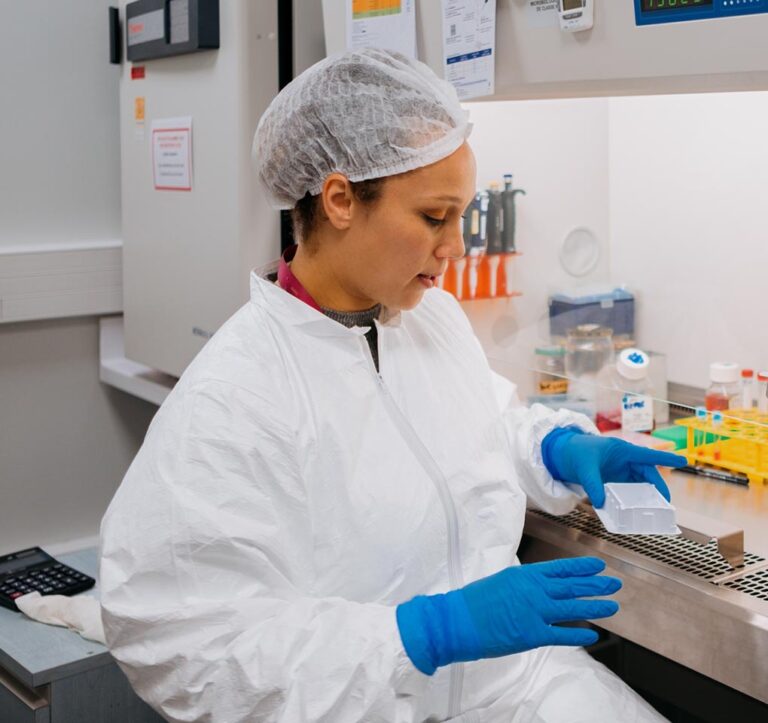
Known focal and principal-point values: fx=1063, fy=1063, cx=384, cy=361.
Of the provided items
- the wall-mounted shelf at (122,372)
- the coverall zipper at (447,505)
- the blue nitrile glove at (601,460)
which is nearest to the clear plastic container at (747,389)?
the blue nitrile glove at (601,460)

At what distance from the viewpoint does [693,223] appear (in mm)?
1847

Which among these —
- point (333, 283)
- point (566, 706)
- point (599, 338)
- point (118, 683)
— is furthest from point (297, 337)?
point (118, 683)

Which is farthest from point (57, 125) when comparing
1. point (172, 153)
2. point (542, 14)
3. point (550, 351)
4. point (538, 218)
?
point (542, 14)

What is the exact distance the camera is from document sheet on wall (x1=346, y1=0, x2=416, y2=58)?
1.73m

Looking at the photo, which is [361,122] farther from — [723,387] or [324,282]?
[723,387]

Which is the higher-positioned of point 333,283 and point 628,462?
point 333,283

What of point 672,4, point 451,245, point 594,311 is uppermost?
point 672,4

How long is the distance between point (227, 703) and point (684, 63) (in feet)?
3.09

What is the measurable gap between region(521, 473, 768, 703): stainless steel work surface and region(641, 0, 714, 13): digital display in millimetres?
695

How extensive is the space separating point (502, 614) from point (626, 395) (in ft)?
2.56

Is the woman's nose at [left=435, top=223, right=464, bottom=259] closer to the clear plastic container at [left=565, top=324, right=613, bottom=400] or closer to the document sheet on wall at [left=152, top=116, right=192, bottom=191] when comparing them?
the clear plastic container at [left=565, top=324, right=613, bottom=400]

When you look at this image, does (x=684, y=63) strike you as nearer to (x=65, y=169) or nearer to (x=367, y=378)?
(x=367, y=378)

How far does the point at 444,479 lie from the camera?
4.48 feet

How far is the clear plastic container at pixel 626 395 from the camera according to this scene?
1825mm
